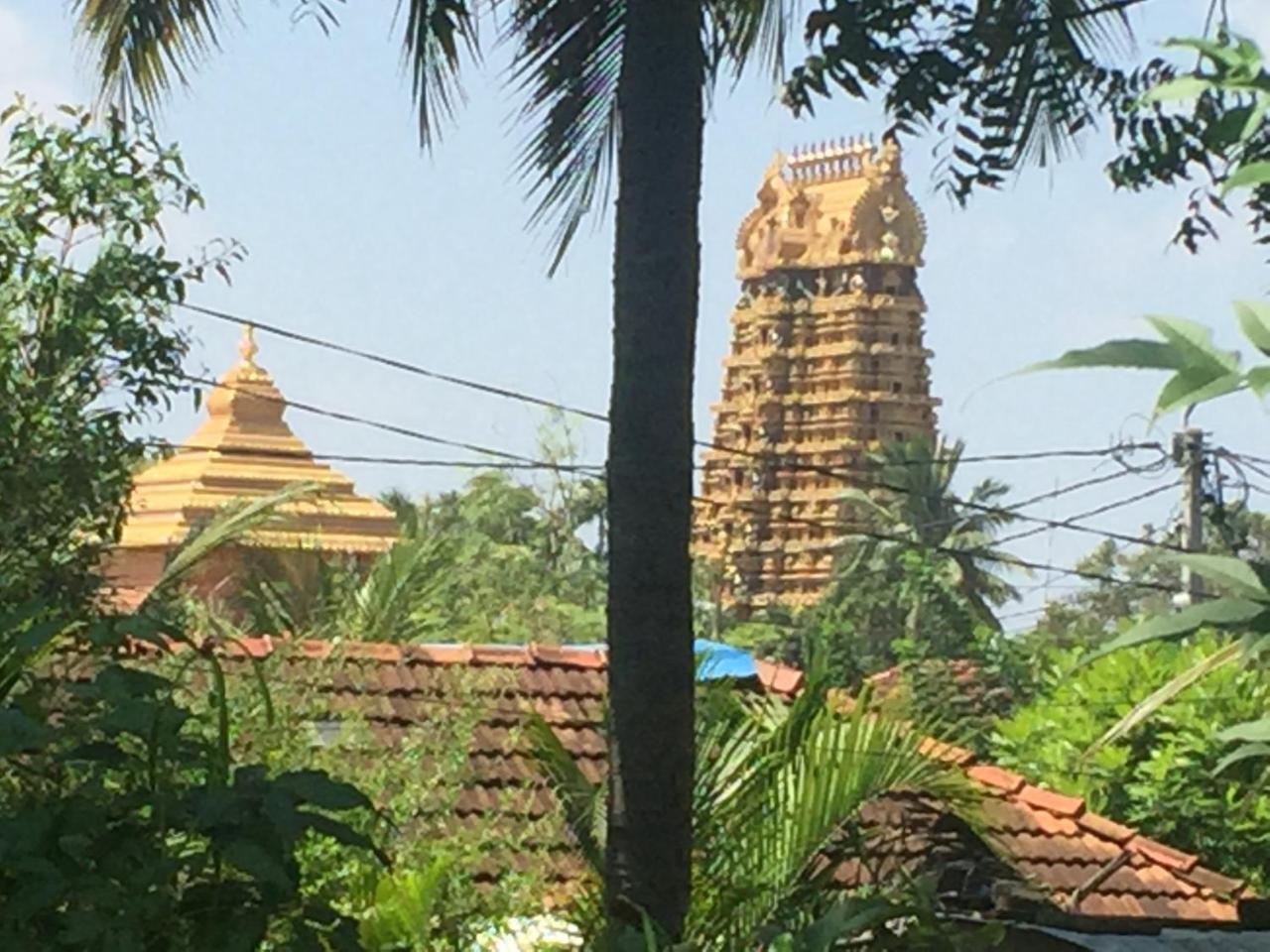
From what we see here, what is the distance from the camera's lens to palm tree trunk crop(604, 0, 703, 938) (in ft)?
17.6

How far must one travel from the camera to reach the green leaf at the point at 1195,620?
2.77m

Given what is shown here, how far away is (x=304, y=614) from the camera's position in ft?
48.8

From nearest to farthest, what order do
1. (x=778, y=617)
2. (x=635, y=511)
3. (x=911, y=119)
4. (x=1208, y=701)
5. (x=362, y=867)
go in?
(x=911, y=119)
(x=635, y=511)
(x=362, y=867)
(x=1208, y=701)
(x=778, y=617)

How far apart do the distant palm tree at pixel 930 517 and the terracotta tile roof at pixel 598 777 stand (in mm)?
31766

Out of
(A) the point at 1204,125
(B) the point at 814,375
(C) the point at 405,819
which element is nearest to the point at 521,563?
(B) the point at 814,375

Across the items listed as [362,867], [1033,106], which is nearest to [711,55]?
[1033,106]

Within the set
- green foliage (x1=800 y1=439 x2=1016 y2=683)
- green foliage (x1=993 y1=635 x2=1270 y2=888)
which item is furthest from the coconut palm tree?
green foliage (x1=800 y1=439 x2=1016 y2=683)

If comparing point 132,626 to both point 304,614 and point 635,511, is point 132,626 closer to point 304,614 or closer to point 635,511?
point 635,511

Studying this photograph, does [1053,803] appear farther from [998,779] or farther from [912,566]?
[912,566]

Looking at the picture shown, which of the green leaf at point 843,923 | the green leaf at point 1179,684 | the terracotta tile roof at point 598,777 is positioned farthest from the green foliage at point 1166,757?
the green leaf at point 843,923

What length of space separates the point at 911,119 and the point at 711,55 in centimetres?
262

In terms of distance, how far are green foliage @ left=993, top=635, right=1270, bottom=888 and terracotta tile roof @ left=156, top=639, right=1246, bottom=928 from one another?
1573 mm

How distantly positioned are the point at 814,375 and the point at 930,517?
13.6 metres

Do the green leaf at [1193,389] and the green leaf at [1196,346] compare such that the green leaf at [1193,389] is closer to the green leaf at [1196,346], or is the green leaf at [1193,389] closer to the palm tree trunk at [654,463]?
the green leaf at [1196,346]
